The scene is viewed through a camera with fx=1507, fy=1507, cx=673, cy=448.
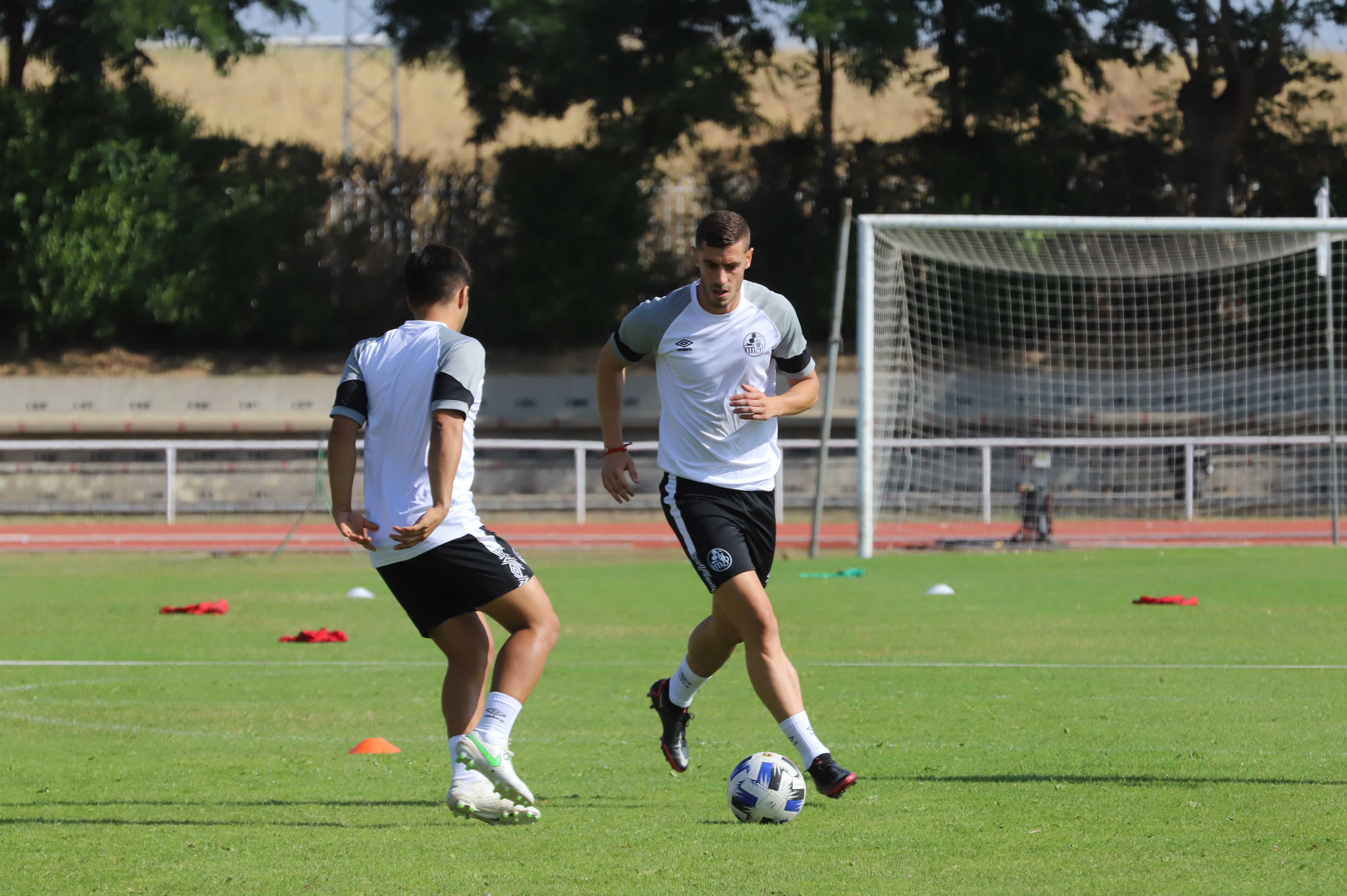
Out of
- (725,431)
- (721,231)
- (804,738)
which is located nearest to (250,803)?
(804,738)

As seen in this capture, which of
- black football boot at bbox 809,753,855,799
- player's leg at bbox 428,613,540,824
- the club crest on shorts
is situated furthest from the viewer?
the club crest on shorts

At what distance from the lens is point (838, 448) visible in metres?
22.5

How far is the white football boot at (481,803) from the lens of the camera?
174 inches

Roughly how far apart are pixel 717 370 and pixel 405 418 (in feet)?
3.64

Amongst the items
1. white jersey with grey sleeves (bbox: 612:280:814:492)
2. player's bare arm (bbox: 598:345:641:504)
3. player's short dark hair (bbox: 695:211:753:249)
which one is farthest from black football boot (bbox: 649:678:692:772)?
player's short dark hair (bbox: 695:211:753:249)

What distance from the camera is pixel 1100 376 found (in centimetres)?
2444

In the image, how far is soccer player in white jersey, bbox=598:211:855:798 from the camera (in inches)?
197

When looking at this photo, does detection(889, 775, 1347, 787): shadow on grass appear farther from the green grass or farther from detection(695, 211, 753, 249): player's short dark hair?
detection(695, 211, 753, 249): player's short dark hair

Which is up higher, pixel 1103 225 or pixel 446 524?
pixel 1103 225

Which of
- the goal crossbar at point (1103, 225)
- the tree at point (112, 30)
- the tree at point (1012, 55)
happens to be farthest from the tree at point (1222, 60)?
the tree at point (112, 30)

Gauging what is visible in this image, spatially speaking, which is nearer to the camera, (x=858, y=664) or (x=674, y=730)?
(x=674, y=730)

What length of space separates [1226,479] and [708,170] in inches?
538

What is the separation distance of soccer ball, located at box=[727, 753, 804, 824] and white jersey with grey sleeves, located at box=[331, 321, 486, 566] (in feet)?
3.74

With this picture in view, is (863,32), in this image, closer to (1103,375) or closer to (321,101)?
(1103,375)
